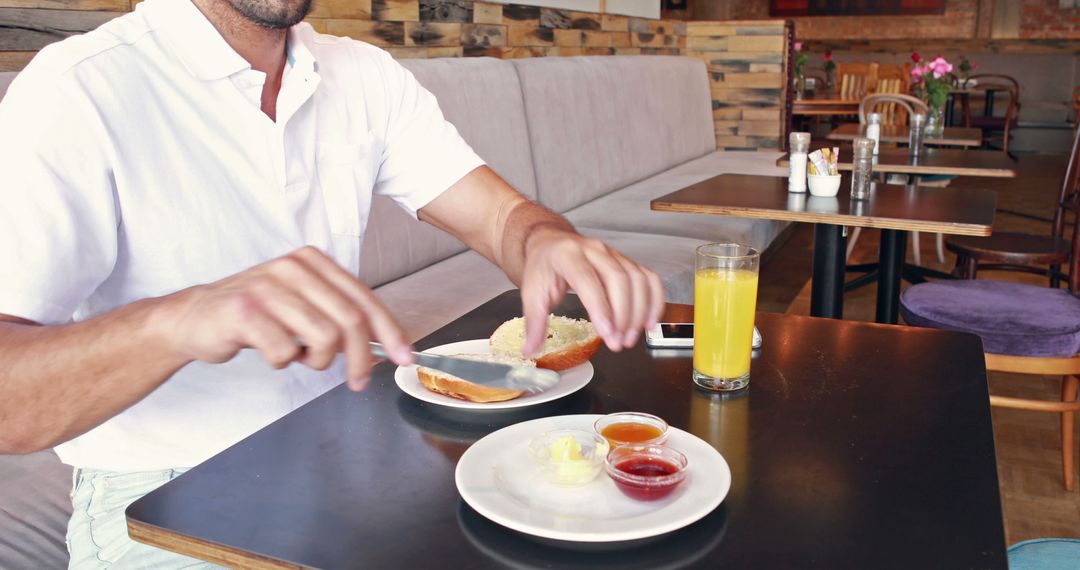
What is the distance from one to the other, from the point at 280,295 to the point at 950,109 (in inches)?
390

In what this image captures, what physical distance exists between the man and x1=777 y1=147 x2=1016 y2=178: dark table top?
2.30 metres

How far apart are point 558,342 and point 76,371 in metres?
0.52

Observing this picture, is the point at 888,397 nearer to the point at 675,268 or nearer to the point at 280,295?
the point at 280,295

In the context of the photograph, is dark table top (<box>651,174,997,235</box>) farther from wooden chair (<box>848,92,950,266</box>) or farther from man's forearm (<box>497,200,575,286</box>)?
wooden chair (<box>848,92,950,266</box>)

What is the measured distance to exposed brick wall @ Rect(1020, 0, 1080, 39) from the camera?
33.0 ft

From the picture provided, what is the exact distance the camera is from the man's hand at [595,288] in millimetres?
900

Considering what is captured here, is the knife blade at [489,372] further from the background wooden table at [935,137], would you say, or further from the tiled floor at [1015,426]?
the background wooden table at [935,137]

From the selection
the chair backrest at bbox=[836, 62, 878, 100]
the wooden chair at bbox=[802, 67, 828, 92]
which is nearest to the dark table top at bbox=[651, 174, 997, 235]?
the chair backrest at bbox=[836, 62, 878, 100]

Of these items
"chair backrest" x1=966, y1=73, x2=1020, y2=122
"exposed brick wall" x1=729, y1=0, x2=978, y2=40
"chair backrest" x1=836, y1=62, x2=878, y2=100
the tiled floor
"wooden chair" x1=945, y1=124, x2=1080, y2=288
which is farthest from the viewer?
"exposed brick wall" x1=729, y1=0, x2=978, y2=40

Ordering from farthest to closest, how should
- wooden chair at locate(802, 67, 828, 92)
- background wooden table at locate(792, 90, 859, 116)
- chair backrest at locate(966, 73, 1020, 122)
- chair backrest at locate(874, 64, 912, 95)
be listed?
chair backrest at locate(966, 73, 1020, 122) → wooden chair at locate(802, 67, 828, 92) → chair backrest at locate(874, 64, 912, 95) → background wooden table at locate(792, 90, 859, 116)

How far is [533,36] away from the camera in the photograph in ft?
13.2

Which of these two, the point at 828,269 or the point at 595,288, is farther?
the point at 828,269

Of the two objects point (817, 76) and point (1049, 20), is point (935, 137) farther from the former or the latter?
point (1049, 20)

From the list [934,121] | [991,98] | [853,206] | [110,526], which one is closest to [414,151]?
[110,526]
